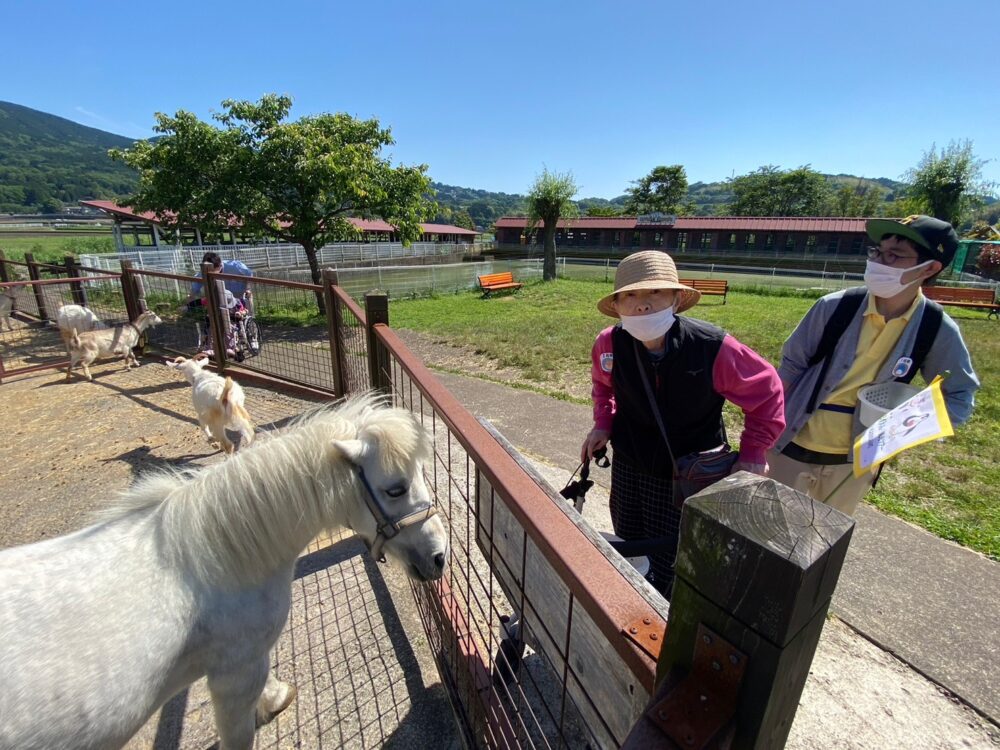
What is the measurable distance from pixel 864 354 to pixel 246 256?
2326 centimetres

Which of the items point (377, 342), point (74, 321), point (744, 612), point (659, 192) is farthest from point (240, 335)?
point (659, 192)

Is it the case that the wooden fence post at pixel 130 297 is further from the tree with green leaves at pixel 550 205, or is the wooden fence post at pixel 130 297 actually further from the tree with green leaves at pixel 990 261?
the tree with green leaves at pixel 990 261

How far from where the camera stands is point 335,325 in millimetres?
4934

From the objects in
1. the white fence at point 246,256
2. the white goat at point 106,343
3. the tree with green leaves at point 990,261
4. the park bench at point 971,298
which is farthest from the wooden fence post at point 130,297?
the tree with green leaves at point 990,261

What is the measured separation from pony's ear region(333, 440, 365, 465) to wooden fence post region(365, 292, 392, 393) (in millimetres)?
1394

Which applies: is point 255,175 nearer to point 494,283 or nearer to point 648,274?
point 494,283

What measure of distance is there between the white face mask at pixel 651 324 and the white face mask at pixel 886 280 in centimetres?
99

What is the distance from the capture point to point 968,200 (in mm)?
28516

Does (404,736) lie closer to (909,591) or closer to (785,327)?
(909,591)

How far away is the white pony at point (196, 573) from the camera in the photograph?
56.4 inches

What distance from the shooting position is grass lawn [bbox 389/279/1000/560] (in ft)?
13.0

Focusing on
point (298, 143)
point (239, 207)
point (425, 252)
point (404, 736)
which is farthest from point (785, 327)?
point (425, 252)

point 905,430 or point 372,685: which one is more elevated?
point 905,430

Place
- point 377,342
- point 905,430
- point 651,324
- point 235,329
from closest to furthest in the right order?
1. point 905,430
2. point 651,324
3. point 377,342
4. point 235,329
